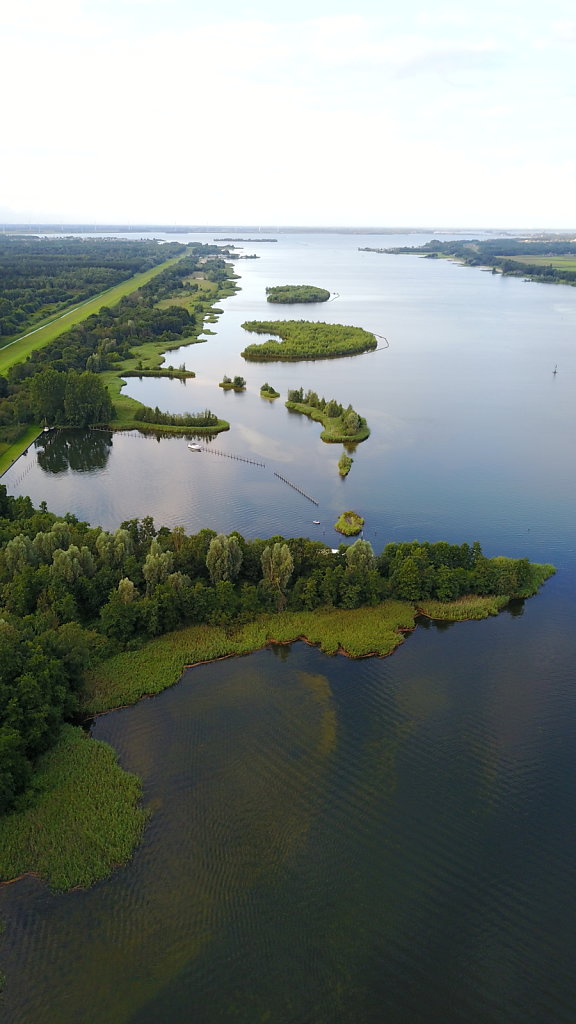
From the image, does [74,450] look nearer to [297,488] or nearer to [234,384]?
[297,488]

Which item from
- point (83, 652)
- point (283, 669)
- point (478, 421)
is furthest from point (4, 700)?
point (478, 421)

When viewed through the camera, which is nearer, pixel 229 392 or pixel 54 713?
pixel 54 713

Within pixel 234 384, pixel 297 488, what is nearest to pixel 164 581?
pixel 297 488

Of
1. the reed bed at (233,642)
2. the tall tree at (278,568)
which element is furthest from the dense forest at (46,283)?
the reed bed at (233,642)

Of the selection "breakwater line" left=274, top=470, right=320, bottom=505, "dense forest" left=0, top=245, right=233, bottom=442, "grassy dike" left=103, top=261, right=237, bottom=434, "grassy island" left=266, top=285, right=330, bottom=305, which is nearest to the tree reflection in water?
"dense forest" left=0, top=245, right=233, bottom=442

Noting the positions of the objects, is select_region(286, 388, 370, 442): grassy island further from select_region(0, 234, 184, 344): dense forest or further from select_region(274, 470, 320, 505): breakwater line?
select_region(0, 234, 184, 344): dense forest

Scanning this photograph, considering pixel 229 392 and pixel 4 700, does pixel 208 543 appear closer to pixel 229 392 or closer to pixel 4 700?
pixel 4 700
